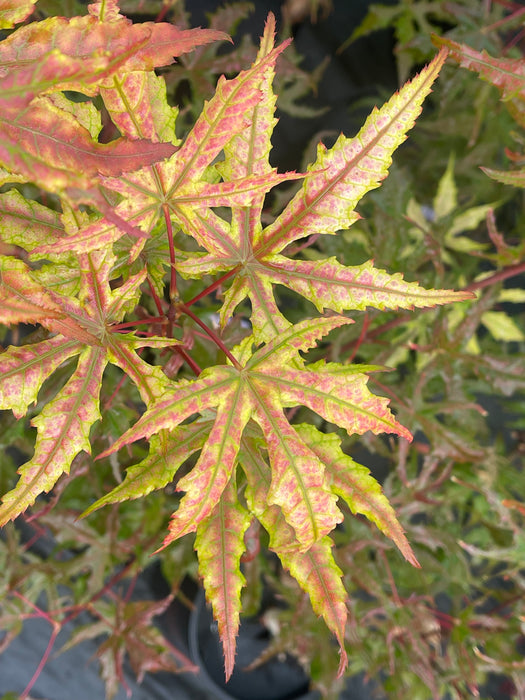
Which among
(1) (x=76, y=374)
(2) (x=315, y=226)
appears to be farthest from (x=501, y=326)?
(1) (x=76, y=374)

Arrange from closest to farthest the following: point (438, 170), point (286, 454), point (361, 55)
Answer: point (286, 454) < point (438, 170) < point (361, 55)

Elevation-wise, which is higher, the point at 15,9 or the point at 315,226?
the point at 15,9

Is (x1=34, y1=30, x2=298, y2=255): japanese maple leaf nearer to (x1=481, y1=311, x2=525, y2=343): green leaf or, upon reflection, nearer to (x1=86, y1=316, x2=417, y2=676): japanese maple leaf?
(x1=86, y1=316, x2=417, y2=676): japanese maple leaf

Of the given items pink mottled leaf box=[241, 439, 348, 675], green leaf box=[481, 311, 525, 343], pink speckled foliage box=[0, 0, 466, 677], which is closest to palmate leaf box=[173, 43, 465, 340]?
pink speckled foliage box=[0, 0, 466, 677]

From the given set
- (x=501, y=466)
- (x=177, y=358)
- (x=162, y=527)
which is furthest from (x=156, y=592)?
(x=177, y=358)

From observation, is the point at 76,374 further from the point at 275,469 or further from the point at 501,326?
the point at 501,326

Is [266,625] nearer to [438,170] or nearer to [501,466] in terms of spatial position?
[501,466]

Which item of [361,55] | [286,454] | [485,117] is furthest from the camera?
[361,55]
